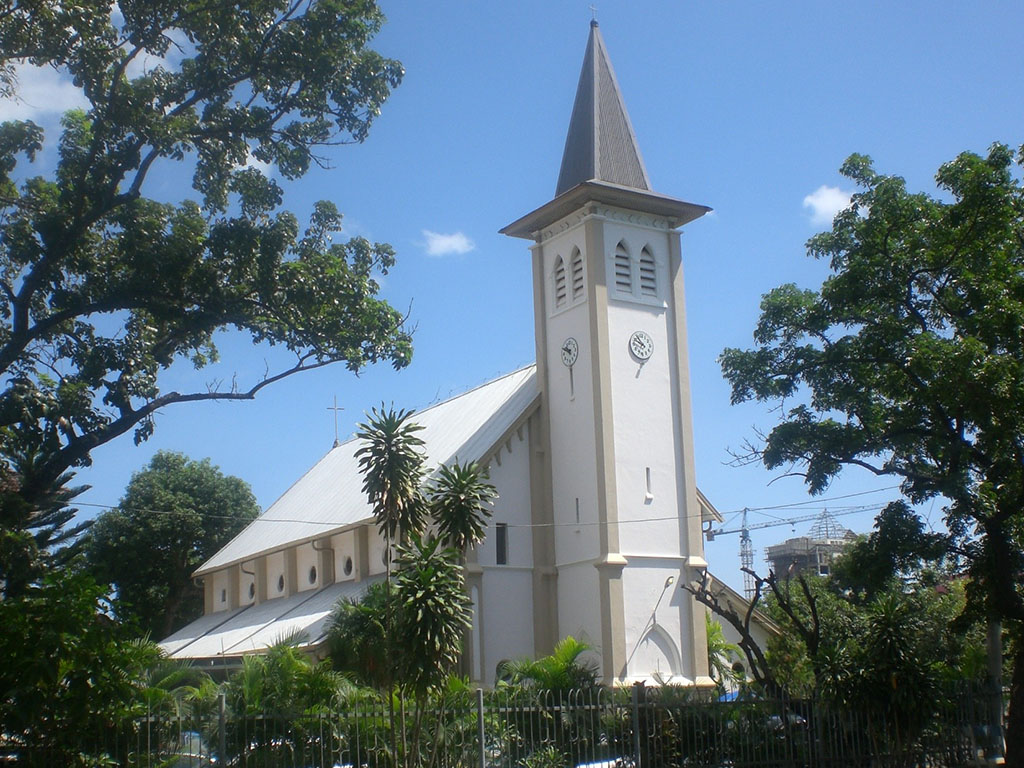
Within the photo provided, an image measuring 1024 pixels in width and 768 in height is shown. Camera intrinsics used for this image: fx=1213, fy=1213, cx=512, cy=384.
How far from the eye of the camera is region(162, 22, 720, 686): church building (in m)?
33.2

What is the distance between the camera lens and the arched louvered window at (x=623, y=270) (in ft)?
117

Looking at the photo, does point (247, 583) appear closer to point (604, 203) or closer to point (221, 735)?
point (604, 203)

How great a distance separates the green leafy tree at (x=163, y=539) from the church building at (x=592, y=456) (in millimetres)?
17298

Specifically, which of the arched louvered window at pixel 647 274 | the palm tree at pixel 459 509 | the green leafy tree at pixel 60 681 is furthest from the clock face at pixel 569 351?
the green leafy tree at pixel 60 681

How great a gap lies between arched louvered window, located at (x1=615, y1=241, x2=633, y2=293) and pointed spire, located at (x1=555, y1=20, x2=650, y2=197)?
213 centimetres

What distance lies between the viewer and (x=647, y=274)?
36.5 metres

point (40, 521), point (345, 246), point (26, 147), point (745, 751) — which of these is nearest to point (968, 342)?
point (745, 751)

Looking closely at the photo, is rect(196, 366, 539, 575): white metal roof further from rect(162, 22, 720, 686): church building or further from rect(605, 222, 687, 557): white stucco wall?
rect(605, 222, 687, 557): white stucco wall

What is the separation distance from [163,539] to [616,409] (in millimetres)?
29363

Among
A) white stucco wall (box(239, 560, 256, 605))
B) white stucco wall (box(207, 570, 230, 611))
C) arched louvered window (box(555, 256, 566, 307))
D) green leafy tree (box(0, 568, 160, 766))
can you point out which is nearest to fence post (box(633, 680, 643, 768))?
green leafy tree (box(0, 568, 160, 766))

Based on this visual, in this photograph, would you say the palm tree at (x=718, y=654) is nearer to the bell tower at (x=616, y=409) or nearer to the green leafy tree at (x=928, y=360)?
the bell tower at (x=616, y=409)

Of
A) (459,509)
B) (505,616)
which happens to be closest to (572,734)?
(459,509)

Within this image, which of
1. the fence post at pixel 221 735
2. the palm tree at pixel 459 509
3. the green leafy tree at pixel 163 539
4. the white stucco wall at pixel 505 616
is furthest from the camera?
the green leafy tree at pixel 163 539

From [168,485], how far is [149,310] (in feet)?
118
